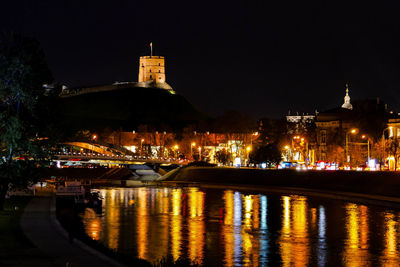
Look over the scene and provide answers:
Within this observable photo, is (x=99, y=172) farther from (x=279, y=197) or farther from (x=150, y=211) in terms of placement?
(x=150, y=211)

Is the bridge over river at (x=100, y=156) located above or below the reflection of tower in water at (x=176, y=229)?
above

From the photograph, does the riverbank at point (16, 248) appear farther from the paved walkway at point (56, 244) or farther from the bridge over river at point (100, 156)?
the bridge over river at point (100, 156)

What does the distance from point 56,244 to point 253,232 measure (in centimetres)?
1417

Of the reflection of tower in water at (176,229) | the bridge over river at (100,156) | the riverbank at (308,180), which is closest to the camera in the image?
the reflection of tower in water at (176,229)

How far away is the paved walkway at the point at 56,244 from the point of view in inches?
767

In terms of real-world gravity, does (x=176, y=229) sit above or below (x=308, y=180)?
below

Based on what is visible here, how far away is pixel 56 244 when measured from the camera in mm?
23047

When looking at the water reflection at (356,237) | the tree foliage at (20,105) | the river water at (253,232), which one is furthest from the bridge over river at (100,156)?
the water reflection at (356,237)

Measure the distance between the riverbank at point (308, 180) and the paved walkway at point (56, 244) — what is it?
2943 centimetres

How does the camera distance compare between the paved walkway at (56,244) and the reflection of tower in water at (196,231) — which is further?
the reflection of tower in water at (196,231)

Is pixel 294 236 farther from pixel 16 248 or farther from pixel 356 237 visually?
pixel 16 248

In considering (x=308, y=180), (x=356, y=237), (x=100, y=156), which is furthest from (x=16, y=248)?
(x=100, y=156)

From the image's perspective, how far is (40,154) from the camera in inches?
1359

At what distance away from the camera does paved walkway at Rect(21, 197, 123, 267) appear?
767 inches
